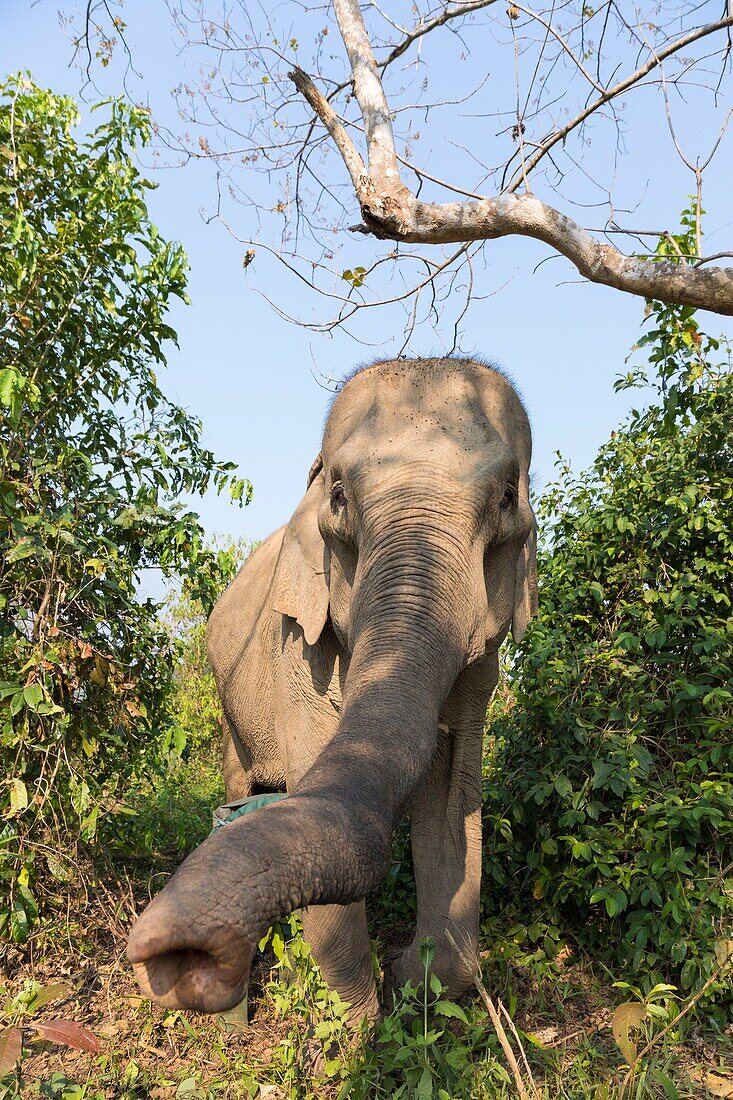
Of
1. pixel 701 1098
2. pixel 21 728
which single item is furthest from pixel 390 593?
pixel 21 728

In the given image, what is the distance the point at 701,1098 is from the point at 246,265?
14.9ft

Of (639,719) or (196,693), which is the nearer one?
(639,719)

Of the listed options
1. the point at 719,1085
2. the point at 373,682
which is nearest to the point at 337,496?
the point at 373,682

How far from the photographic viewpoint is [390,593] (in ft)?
10.6

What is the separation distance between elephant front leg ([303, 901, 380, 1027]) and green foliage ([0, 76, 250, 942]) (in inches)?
47.8

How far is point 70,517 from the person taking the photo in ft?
15.4

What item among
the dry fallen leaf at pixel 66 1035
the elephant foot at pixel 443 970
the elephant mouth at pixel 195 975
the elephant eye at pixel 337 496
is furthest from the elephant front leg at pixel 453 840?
the elephant mouth at pixel 195 975

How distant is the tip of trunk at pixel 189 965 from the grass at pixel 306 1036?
1198 mm

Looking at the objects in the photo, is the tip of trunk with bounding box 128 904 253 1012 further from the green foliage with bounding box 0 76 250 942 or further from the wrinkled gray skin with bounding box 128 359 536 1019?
the green foliage with bounding box 0 76 250 942

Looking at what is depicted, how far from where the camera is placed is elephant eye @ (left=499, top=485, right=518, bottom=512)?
383cm

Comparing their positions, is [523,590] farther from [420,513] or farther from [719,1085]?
[719,1085]

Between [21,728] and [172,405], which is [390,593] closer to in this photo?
[21,728]

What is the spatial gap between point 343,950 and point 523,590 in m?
1.60

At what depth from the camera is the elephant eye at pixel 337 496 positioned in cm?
386
